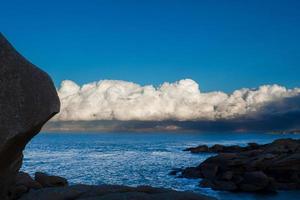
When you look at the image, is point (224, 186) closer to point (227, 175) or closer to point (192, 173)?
point (227, 175)

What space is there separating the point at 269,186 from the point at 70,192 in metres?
36.3

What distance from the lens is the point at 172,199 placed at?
1594cm

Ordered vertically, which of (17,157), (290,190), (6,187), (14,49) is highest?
(14,49)

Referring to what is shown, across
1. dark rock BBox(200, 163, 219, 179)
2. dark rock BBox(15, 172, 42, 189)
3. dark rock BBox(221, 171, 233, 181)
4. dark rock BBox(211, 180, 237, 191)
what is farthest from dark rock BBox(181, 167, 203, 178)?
dark rock BBox(15, 172, 42, 189)

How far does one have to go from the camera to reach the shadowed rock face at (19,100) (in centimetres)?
1173

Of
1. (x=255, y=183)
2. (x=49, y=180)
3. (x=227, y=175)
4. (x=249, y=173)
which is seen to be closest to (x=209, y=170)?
(x=227, y=175)

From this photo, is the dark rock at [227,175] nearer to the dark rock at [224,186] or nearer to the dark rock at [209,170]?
the dark rock at [224,186]

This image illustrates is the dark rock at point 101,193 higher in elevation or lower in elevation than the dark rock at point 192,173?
higher

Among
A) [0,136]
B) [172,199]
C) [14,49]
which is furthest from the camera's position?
[172,199]

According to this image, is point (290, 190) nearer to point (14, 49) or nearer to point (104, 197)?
point (104, 197)

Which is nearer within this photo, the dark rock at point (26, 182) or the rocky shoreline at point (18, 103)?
the rocky shoreline at point (18, 103)

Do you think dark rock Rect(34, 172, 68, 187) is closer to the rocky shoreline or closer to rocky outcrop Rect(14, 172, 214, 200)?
rocky outcrop Rect(14, 172, 214, 200)

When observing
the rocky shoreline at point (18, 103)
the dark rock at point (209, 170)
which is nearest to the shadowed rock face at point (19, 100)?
the rocky shoreline at point (18, 103)

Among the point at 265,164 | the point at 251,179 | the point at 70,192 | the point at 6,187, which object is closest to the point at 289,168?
the point at 265,164
